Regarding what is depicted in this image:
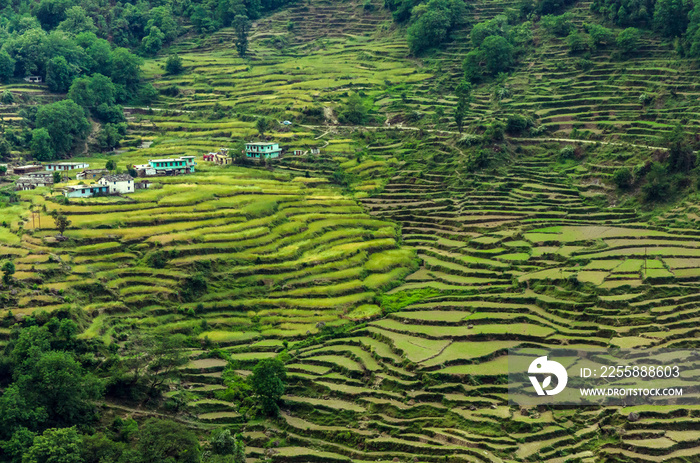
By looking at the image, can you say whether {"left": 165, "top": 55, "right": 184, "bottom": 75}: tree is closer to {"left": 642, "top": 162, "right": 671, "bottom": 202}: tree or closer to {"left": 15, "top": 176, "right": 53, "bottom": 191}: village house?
{"left": 15, "top": 176, "right": 53, "bottom": 191}: village house

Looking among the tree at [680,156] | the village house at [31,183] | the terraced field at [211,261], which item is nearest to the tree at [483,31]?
the tree at [680,156]

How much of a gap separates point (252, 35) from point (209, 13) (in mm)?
4687

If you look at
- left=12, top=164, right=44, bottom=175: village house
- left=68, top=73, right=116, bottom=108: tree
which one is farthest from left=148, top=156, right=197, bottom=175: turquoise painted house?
left=68, top=73, right=116, bottom=108: tree

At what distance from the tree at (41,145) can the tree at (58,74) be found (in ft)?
29.6

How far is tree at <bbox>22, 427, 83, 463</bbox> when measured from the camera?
27.3 m

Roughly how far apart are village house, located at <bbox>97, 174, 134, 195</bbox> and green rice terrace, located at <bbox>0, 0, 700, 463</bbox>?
40.5 inches

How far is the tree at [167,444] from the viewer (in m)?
28.0

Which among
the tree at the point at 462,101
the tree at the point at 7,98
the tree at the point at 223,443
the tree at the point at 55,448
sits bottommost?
the tree at the point at 223,443

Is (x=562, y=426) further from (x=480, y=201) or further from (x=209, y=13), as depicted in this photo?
(x=209, y=13)

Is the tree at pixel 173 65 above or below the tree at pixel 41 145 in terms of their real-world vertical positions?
above

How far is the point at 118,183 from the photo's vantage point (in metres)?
44.3

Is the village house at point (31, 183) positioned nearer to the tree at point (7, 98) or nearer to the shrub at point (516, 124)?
the tree at point (7, 98)

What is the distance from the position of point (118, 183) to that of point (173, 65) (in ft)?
75.8

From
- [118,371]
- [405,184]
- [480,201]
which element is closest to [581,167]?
[480,201]
